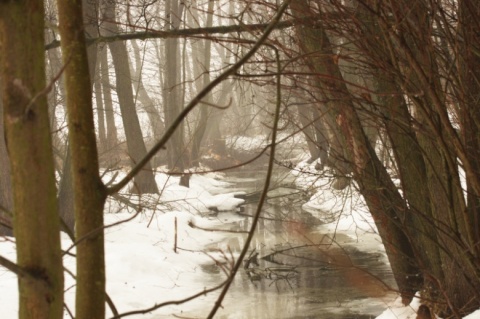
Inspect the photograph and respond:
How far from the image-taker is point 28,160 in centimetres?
119

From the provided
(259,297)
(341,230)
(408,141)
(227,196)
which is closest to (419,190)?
(408,141)

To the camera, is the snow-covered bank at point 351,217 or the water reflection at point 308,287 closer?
the snow-covered bank at point 351,217

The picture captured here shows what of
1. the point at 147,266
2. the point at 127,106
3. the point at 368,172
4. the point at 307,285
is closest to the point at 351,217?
the point at 307,285

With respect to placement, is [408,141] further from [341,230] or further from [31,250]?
[341,230]

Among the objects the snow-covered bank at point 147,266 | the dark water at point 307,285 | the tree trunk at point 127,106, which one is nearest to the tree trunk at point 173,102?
the tree trunk at point 127,106

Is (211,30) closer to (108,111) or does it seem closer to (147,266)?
(147,266)

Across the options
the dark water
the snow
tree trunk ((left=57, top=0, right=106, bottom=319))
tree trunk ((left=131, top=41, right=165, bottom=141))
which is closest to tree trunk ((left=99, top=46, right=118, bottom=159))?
tree trunk ((left=131, top=41, right=165, bottom=141))

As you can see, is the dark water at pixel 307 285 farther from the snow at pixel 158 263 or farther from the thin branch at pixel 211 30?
the thin branch at pixel 211 30

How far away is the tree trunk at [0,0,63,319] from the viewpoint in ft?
→ 3.87

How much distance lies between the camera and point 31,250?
1186 mm

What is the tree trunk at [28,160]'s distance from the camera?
3.87 ft

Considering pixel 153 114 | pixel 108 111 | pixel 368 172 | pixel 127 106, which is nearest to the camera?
pixel 368 172

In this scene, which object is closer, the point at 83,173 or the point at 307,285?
the point at 83,173

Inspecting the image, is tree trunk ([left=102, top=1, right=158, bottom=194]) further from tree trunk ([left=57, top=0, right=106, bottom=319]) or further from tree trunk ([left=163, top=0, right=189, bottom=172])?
tree trunk ([left=57, top=0, right=106, bottom=319])
